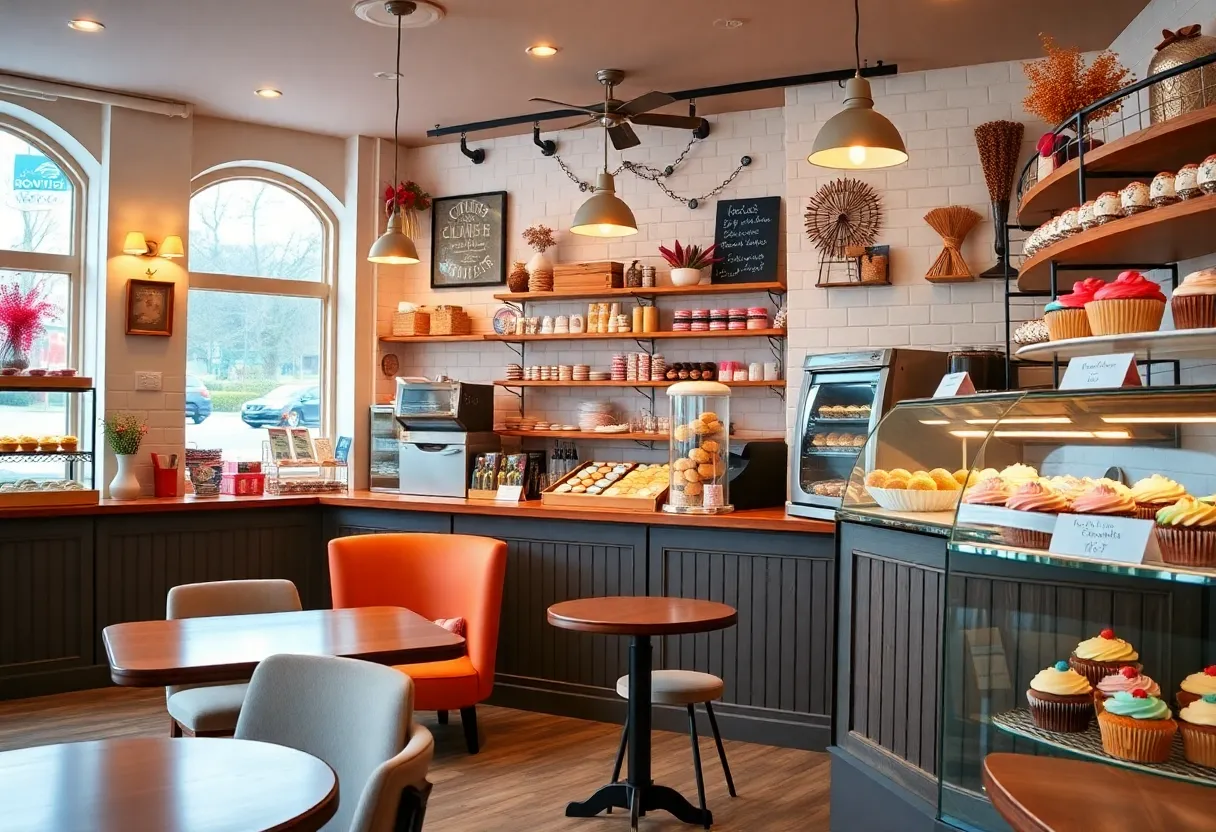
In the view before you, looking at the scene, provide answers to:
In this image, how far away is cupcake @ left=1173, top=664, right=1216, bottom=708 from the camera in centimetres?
231

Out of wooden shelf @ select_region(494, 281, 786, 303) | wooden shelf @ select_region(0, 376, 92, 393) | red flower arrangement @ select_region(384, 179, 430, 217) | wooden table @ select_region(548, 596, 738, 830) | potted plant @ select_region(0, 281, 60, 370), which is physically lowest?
wooden table @ select_region(548, 596, 738, 830)

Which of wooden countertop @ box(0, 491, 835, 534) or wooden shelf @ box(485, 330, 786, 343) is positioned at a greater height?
wooden shelf @ box(485, 330, 786, 343)

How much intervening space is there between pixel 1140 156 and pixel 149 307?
17.4ft

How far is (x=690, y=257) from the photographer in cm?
655

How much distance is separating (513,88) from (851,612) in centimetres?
384

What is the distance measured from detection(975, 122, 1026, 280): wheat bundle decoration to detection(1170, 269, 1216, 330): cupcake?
2875mm

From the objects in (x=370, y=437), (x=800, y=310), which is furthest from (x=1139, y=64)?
(x=370, y=437)

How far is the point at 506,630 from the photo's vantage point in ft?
18.7

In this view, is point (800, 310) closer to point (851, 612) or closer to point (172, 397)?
point (851, 612)

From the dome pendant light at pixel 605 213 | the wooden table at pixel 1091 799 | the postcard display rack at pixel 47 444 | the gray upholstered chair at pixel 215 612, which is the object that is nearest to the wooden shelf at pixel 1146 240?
the wooden table at pixel 1091 799

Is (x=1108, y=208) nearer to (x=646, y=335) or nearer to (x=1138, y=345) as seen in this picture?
(x=1138, y=345)

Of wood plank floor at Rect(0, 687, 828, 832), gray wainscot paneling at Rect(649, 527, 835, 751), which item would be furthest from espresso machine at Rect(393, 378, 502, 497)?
gray wainscot paneling at Rect(649, 527, 835, 751)

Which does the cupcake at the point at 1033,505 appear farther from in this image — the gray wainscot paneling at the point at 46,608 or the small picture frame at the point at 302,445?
the small picture frame at the point at 302,445

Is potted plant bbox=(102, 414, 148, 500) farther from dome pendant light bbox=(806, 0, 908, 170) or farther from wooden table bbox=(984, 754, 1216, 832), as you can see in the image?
wooden table bbox=(984, 754, 1216, 832)
